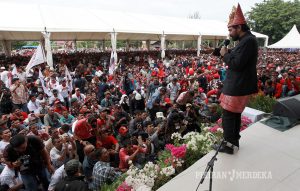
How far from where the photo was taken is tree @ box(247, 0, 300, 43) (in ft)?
135

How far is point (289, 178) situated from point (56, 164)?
383cm

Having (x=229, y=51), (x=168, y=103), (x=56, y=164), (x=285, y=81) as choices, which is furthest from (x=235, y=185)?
(x=285, y=81)

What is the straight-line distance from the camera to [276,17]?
137ft

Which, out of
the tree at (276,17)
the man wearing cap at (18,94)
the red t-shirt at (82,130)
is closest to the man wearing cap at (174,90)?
the red t-shirt at (82,130)

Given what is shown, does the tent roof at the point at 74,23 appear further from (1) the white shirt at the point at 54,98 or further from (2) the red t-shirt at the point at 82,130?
(2) the red t-shirt at the point at 82,130

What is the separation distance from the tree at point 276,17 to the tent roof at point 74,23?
21.0m

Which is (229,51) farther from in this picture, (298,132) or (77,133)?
(77,133)

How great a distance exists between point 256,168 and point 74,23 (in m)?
16.3

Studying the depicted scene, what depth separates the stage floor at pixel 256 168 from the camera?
2.90 m

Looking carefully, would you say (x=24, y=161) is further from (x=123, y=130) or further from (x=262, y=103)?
(x=262, y=103)

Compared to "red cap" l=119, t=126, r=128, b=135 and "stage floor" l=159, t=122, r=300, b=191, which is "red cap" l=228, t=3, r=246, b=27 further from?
"red cap" l=119, t=126, r=128, b=135

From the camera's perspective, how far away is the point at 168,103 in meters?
8.47

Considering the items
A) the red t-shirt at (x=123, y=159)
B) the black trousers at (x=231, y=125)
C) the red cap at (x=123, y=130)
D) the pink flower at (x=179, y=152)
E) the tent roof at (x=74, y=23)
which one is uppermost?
the tent roof at (x=74, y=23)

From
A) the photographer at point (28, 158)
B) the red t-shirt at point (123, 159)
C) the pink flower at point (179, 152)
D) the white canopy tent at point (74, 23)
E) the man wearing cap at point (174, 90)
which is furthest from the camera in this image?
the white canopy tent at point (74, 23)
